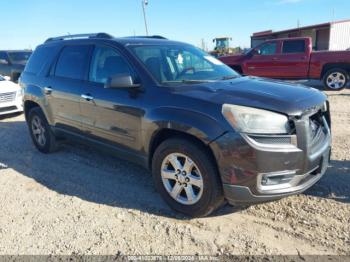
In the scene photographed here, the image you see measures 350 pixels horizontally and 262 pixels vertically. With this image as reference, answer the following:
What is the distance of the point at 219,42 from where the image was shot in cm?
3816

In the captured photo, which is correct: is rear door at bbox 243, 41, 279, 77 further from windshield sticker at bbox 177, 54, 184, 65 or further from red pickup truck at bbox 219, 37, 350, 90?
windshield sticker at bbox 177, 54, 184, 65

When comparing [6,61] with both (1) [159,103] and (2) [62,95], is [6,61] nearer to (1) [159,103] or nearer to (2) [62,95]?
(2) [62,95]

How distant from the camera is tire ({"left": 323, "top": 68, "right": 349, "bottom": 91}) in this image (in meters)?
11.6

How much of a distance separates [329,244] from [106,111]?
9.10 ft

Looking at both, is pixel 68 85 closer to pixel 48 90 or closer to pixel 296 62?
pixel 48 90

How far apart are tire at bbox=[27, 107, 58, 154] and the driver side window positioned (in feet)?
30.7

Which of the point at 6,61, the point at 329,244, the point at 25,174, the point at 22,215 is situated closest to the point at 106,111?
the point at 22,215

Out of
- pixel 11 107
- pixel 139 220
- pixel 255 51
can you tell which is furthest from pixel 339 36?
pixel 139 220

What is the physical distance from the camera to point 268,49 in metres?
12.6

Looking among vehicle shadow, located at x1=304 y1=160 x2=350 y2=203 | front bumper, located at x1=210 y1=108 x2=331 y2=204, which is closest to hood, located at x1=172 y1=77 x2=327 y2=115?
front bumper, located at x1=210 y1=108 x2=331 y2=204

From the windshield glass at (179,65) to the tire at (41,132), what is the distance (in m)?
2.42

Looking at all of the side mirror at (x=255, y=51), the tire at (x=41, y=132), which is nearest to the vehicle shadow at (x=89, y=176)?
the tire at (x=41, y=132)

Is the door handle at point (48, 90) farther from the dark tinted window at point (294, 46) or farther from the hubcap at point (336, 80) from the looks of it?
the hubcap at point (336, 80)

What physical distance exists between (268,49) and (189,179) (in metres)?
10.5
